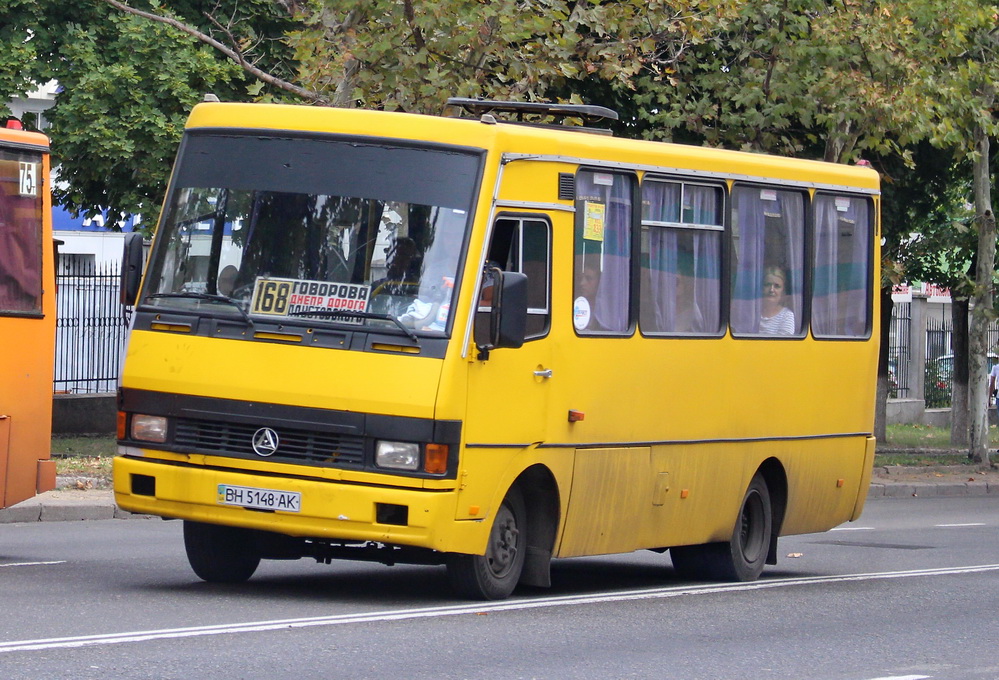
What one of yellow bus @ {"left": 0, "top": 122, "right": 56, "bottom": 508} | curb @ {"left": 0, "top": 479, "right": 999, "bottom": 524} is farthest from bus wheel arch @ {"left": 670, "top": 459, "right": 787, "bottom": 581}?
curb @ {"left": 0, "top": 479, "right": 999, "bottom": 524}

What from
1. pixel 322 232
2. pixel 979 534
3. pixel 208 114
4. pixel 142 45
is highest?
pixel 142 45

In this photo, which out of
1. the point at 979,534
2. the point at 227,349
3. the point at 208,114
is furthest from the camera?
the point at 979,534

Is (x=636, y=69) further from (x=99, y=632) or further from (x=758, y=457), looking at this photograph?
(x=99, y=632)

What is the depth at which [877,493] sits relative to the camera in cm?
2412

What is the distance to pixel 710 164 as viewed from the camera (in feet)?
39.8

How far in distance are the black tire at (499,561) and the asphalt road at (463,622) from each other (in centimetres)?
11

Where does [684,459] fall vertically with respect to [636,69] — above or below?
below

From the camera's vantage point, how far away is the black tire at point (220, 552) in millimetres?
10492

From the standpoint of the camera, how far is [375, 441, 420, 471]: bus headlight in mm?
9406

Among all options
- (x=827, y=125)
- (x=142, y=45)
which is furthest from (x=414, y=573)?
(x=142, y=45)

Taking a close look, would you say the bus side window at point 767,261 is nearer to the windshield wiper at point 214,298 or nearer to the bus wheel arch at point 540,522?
the bus wheel arch at point 540,522

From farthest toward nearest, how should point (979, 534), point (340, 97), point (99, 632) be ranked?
1. point (340, 97)
2. point (979, 534)
3. point (99, 632)

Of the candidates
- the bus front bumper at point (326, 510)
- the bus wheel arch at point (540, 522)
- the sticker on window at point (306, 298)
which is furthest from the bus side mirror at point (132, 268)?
the bus wheel arch at point (540, 522)

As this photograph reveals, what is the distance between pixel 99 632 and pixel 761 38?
16.6 metres
